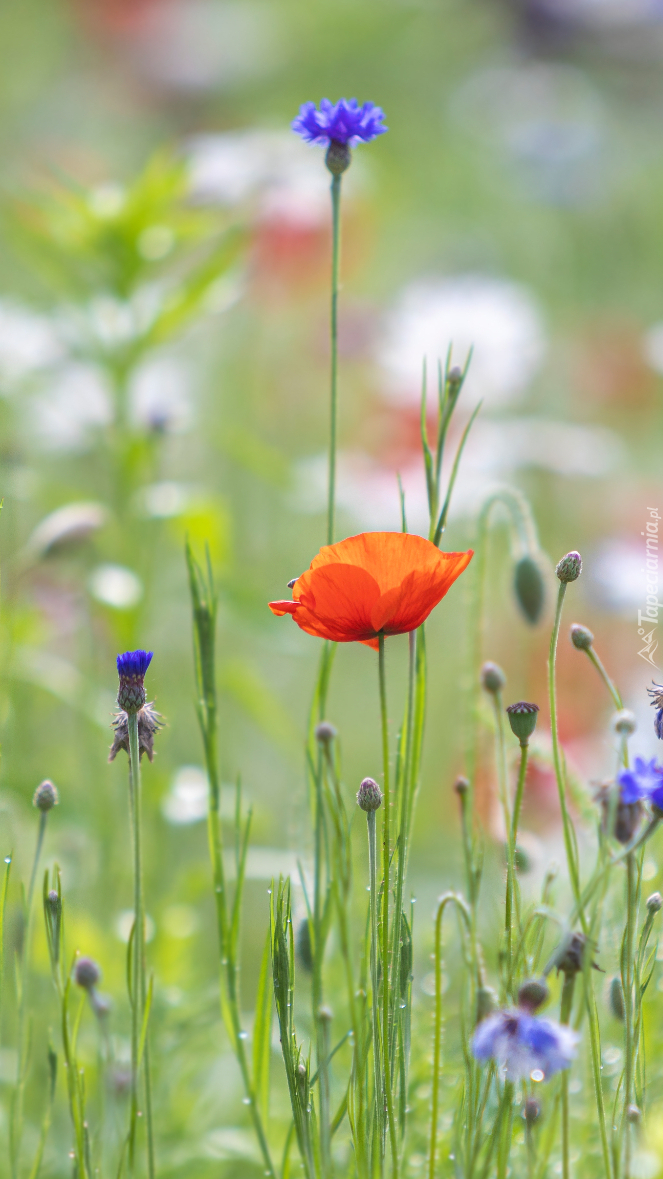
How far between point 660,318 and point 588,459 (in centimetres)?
110

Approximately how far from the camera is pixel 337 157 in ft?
1.52

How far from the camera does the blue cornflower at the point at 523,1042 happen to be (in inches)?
12.4

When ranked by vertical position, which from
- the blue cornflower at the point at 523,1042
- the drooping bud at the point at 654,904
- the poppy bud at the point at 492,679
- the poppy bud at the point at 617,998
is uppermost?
the poppy bud at the point at 492,679

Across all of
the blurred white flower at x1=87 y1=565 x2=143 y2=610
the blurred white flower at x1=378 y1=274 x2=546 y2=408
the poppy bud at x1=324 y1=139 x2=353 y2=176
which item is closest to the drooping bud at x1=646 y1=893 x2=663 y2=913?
the poppy bud at x1=324 y1=139 x2=353 y2=176

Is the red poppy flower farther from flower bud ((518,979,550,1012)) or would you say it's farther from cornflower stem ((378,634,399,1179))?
flower bud ((518,979,550,1012))

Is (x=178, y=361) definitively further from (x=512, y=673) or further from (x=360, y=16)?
(x=360, y=16)

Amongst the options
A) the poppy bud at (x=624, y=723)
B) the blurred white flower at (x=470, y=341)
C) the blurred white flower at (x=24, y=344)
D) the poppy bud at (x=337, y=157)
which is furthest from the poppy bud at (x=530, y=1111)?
the blurred white flower at (x=470, y=341)

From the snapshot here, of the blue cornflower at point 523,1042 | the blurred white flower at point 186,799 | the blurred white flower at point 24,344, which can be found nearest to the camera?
the blue cornflower at point 523,1042

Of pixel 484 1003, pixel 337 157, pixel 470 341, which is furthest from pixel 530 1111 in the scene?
pixel 470 341

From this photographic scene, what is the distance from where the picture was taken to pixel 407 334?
4.47 feet

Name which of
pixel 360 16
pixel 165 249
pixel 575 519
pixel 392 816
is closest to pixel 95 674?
pixel 165 249

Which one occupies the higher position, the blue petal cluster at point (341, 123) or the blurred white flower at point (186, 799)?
the blue petal cluster at point (341, 123)

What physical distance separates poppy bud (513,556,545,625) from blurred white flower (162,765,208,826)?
0.92ft

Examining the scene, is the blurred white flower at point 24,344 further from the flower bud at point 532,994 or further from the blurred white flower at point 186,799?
the flower bud at point 532,994
